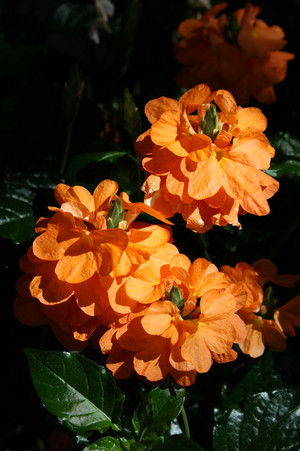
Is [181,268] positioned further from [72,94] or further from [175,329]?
[72,94]

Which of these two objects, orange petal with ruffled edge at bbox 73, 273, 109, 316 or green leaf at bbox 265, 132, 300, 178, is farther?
green leaf at bbox 265, 132, 300, 178

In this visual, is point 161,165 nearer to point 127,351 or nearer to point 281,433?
point 127,351

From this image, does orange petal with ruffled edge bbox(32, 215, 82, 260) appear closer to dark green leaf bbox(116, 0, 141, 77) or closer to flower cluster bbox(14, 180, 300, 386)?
flower cluster bbox(14, 180, 300, 386)

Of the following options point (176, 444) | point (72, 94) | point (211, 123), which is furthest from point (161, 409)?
point (72, 94)

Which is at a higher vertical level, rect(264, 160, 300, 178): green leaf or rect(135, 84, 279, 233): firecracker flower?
rect(135, 84, 279, 233): firecracker flower

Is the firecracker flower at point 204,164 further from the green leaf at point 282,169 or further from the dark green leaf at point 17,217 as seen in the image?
the dark green leaf at point 17,217

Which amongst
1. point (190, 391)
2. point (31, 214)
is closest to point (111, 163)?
point (31, 214)

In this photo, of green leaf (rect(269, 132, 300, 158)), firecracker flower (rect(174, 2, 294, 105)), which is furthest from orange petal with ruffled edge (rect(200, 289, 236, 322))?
firecracker flower (rect(174, 2, 294, 105))
